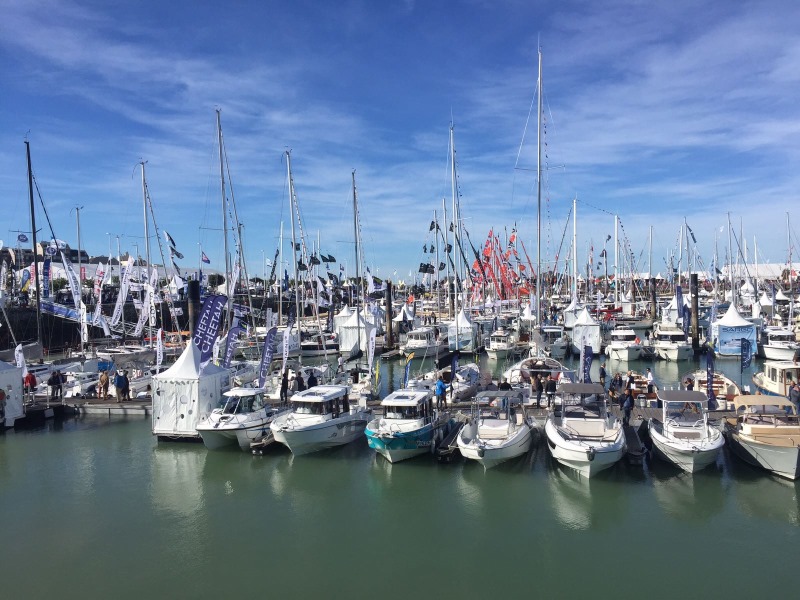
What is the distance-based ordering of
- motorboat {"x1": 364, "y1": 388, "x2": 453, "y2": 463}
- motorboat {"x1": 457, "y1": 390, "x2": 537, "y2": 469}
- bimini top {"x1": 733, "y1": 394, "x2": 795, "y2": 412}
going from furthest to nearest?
1. motorboat {"x1": 364, "y1": 388, "x2": 453, "y2": 463}
2. motorboat {"x1": 457, "y1": 390, "x2": 537, "y2": 469}
3. bimini top {"x1": 733, "y1": 394, "x2": 795, "y2": 412}

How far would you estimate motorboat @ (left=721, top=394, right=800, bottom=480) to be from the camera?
1866 centimetres

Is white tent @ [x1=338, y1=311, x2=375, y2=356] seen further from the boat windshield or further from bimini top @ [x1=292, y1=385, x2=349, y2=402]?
the boat windshield

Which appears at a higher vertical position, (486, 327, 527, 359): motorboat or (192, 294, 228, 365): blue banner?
(192, 294, 228, 365): blue banner

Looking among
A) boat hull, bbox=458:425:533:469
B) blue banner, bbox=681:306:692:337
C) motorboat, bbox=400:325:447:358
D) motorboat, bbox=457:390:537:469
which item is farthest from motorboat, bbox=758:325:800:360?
boat hull, bbox=458:425:533:469

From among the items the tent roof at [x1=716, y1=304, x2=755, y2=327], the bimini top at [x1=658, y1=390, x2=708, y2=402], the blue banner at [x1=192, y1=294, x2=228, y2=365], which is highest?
the blue banner at [x1=192, y1=294, x2=228, y2=365]

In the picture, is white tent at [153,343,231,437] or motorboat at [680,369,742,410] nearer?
white tent at [153,343,231,437]

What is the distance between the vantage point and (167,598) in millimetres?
13453

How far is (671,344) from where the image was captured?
1911 inches

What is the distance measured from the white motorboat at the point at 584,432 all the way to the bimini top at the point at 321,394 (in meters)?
8.19

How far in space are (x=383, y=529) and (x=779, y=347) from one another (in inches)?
1572

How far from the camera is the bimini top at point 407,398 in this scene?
73.5 ft

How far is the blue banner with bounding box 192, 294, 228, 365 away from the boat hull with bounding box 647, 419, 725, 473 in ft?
59.4

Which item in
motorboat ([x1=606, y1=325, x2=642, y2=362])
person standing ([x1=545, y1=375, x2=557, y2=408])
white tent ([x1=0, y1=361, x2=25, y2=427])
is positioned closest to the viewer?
person standing ([x1=545, y1=375, x2=557, y2=408])

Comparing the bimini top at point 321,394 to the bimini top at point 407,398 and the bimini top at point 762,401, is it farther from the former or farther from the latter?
the bimini top at point 762,401
